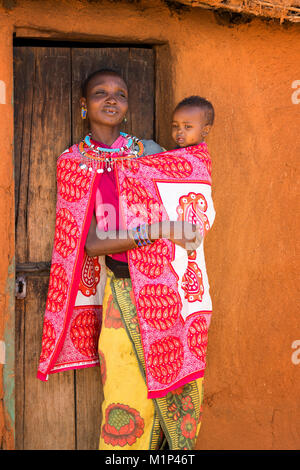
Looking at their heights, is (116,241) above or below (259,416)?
above

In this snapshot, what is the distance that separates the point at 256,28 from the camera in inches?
133

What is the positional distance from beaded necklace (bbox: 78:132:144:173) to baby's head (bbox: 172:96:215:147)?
0.23 m

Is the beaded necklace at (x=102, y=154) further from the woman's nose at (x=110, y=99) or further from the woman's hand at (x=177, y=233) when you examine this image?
the woman's hand at (x=177, y=233)

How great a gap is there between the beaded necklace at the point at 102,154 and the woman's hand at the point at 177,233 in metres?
0.39

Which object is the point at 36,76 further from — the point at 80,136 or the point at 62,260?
the point at 62,260

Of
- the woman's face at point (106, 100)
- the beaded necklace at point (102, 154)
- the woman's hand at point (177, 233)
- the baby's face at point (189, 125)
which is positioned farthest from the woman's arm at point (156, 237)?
the woman's face at point (106, 100)

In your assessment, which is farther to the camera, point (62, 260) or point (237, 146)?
point (237, 146)

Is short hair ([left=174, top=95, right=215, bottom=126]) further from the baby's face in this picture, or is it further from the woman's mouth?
the woman's mouth

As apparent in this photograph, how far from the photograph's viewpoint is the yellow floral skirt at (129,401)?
112 inches

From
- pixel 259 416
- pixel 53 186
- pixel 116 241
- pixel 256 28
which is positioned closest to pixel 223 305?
pixel 259 416

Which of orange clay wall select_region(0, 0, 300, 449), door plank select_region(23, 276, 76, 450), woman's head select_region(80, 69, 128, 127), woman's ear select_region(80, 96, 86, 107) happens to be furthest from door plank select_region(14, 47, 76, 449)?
orange clay wall select_region(0, 0, 300, 449)

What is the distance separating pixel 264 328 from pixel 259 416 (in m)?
0.53

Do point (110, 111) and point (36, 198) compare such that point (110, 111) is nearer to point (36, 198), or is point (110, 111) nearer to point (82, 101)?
point (82, 101)

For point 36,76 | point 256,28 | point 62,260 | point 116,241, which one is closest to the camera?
point 116,241
